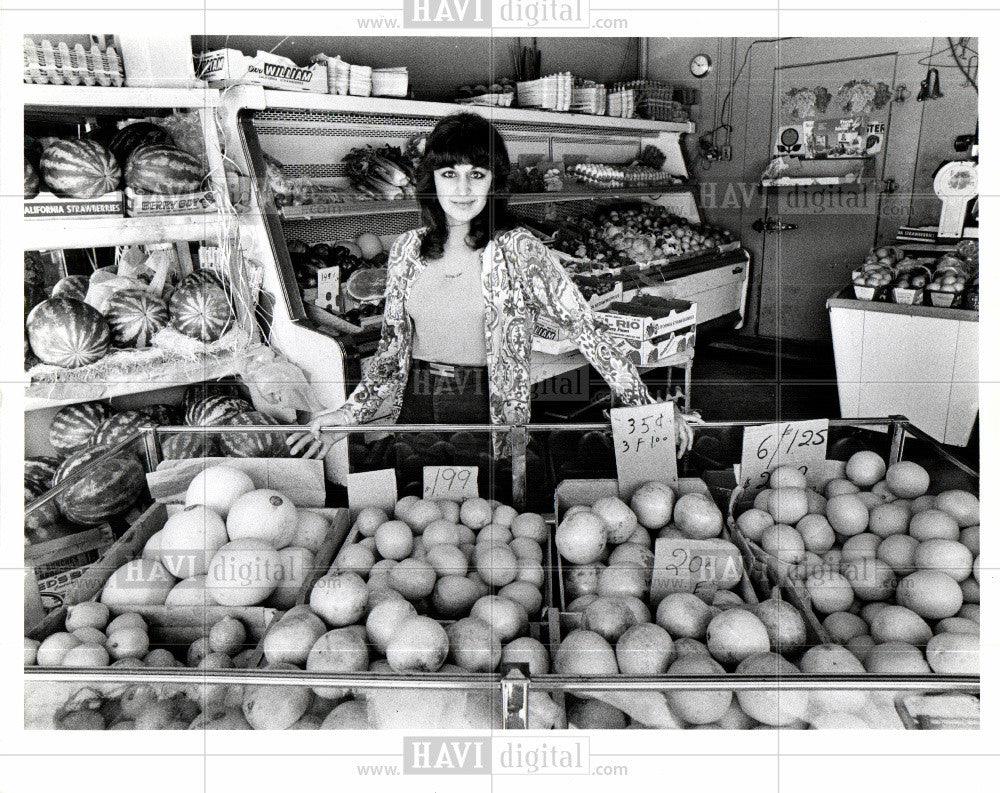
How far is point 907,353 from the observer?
4.18 metres

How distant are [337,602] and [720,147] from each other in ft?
21.2

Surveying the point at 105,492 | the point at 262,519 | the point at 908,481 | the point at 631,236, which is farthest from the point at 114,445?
the point at 631,236

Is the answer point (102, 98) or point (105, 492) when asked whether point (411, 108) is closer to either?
point (102, 98)

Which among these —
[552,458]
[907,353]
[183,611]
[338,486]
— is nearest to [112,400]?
[338,486]

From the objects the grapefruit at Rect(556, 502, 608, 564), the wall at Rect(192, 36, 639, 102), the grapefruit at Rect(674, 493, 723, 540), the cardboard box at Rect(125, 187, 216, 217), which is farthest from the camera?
the wall at Rect(192, 36, 639, 102)

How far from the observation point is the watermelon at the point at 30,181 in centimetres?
247

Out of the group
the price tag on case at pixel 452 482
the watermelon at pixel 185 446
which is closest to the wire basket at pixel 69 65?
the watermelon at pixel 185 446

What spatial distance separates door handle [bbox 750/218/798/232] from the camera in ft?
22.0

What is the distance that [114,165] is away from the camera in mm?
2621

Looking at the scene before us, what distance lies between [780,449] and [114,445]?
1792 mm

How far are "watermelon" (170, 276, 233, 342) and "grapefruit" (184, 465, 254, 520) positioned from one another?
1126 mm

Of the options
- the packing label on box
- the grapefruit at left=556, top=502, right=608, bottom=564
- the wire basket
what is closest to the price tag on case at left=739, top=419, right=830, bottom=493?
the grapefruit at left=556, top=502, right=608, bottom=564

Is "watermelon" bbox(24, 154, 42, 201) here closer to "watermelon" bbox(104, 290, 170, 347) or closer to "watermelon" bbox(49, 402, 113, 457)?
"watermelon" bbox(104, 290, 170, 347)

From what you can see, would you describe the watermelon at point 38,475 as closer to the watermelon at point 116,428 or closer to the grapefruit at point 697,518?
the watermelon at point 116,428
